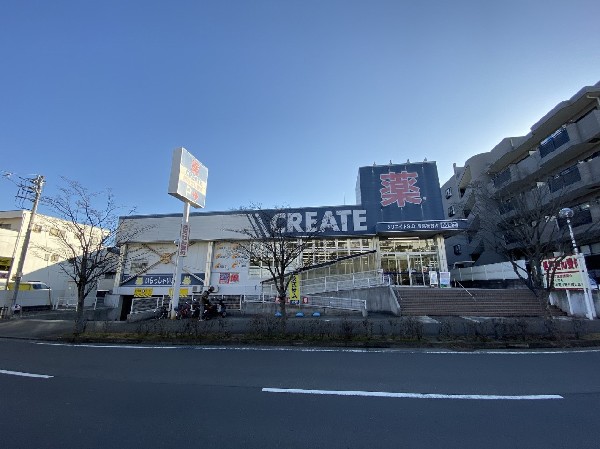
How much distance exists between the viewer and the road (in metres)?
3.15

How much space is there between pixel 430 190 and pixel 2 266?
43438mm

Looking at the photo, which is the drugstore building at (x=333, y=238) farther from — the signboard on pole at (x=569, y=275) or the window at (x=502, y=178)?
the signboard on pole at (x=569, y=275)

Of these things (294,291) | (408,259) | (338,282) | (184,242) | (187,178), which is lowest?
(294,291)

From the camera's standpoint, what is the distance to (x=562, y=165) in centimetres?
2381

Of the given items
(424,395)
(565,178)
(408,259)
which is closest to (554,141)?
(565,178)

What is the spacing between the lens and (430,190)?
2603 centimetres

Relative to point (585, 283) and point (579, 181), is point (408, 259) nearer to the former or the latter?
point (585, 283)

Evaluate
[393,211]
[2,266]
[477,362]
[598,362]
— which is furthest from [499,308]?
[2,266]

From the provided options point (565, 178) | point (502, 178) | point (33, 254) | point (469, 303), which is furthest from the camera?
point (33, 254)

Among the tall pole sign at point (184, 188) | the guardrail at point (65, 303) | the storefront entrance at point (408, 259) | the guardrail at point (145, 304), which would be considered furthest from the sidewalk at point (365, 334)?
the guardrail at point (65, 303)

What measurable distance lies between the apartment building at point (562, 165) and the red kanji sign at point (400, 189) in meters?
6.30

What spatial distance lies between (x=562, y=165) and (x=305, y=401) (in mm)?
30149

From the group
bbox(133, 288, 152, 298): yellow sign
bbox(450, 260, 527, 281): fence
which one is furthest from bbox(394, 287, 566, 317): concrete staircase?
bbox(133, 288, 152, 298): yellow sign

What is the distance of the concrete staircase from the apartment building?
5023 mm
